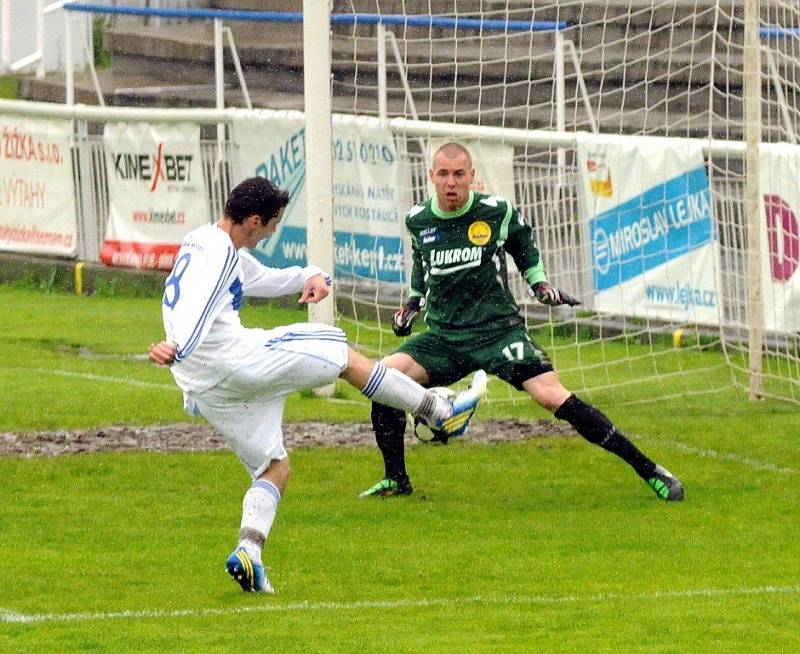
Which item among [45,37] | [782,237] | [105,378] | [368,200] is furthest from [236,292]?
[45,37]

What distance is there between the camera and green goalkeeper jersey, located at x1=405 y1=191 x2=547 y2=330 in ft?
32.4

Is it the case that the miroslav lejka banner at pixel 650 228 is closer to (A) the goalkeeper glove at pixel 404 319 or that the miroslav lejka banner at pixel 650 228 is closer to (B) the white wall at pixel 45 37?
(A) the goalkeeper glove at pixel 404 319

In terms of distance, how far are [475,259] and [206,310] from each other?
8.71ft

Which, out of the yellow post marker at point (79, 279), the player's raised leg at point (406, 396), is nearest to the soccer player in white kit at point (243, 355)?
the player's raised leg at point (406, 396)

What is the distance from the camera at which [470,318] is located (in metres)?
9.91

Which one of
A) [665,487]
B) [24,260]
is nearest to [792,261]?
[665,487]

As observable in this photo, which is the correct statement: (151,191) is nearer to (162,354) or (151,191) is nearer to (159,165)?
(159,165)

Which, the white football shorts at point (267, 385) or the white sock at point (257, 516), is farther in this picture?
the white football shorts at point (267, 385)

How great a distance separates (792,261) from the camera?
13812 mm

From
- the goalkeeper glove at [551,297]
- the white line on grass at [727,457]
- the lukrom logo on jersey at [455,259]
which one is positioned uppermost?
the lukrom logo on jersey at [455,259]

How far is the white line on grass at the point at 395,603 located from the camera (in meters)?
7.37

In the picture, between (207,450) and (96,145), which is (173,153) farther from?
(207,450)

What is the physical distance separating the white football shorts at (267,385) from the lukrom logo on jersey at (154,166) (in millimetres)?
10899

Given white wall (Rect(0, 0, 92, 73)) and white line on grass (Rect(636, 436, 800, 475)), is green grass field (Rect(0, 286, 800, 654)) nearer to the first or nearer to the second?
white line on grass (Rect(636, 436, 800, 475))
